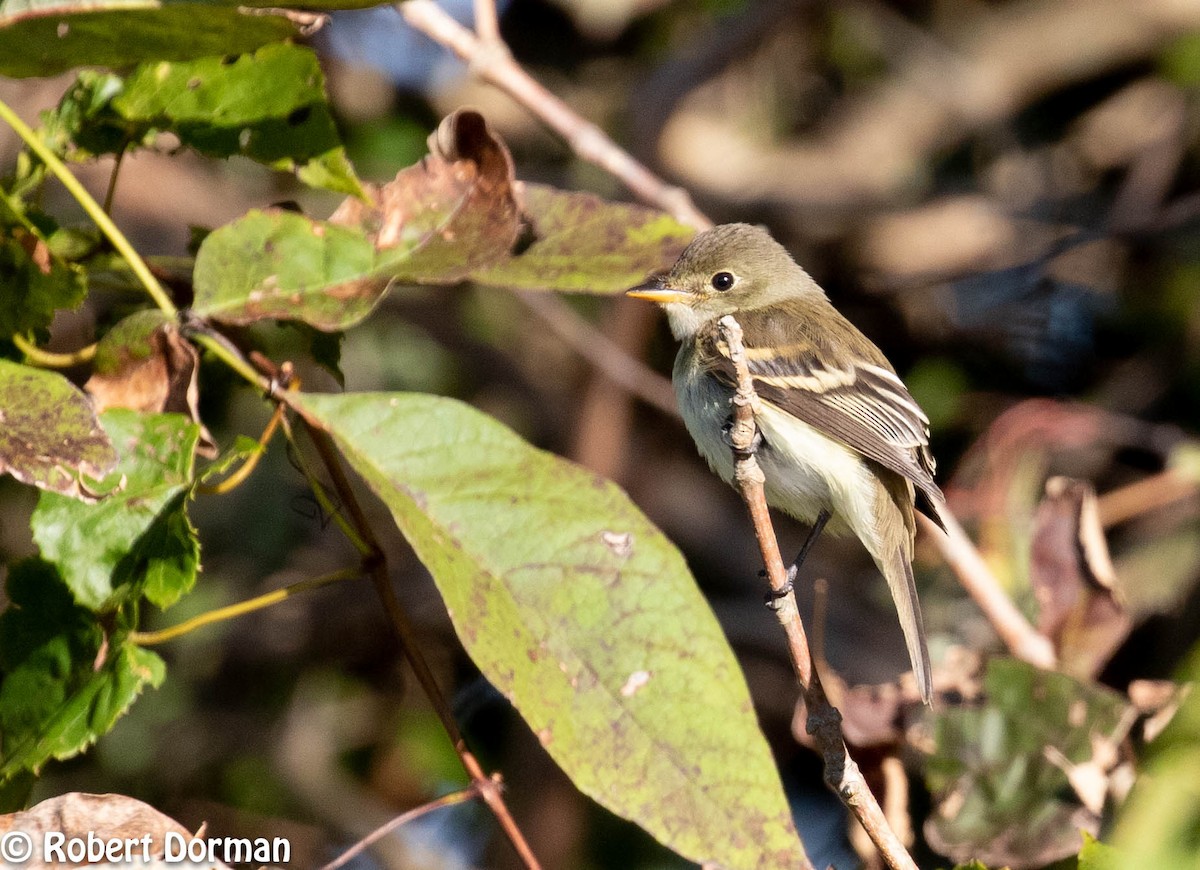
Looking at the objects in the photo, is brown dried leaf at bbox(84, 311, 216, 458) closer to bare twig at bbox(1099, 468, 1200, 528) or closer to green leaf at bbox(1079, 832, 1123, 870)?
green leaf at bbox(1079, 832, 1123, 870)

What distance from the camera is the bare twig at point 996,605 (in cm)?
271

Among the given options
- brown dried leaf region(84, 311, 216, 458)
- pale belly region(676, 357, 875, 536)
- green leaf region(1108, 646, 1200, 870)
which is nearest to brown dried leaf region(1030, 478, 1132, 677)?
pale belly region(676, 357, 875, 536)

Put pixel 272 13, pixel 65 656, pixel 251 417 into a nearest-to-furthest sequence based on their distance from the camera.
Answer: pixel 272 13 < pixel 65 656 < pixel 251 417

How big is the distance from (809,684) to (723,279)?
70.1 inches

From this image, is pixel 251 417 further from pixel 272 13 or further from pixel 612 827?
pixel 272 13

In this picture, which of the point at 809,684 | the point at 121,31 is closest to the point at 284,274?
the point at 121,31

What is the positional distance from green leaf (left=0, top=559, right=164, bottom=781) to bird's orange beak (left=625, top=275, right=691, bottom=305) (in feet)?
4.95

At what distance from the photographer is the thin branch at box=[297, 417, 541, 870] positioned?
1792 millimetres

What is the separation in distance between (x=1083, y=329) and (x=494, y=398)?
2.02m

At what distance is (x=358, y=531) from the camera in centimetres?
189

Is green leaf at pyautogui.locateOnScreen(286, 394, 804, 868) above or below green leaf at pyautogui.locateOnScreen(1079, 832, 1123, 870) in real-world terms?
above

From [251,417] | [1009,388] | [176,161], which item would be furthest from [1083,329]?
[176,161]

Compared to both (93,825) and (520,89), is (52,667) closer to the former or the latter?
(93,825)

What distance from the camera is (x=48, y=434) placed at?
1.60m
